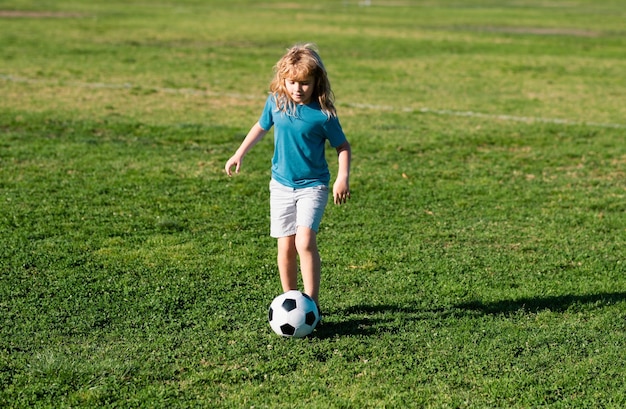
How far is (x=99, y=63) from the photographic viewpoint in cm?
2102

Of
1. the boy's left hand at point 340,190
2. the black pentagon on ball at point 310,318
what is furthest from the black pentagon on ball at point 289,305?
the boy's left hand at point 340,190

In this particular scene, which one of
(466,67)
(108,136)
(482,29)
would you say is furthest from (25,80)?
(482,29)

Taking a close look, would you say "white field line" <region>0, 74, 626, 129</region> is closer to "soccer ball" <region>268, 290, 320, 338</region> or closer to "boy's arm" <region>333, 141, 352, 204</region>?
"boy's arm" <region>333, 141, 352, 204</region>

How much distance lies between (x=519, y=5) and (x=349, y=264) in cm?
5119

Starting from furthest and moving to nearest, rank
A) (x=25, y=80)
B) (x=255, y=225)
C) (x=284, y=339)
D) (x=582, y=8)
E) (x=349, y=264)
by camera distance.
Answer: (x=582, y=8)
(x=25, y=80)
(x=255, y=225)
(x=349, y=264)
(x=284, y=339)

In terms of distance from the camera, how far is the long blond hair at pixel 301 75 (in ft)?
17.9

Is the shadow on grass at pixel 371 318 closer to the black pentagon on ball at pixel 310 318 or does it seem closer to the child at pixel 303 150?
the black pentagon on ball at pixel 310 318

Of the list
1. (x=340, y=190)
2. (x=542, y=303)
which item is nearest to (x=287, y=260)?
(x=340, y=190)

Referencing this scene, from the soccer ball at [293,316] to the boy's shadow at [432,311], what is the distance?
15cm

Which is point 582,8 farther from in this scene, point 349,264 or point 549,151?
point 349,264

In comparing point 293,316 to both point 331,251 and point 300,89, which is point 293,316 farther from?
point 331,251

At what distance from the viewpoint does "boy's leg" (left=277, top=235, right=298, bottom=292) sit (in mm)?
Result: 5884

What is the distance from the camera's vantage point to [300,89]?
551 cm

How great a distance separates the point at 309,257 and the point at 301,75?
1174 mm
